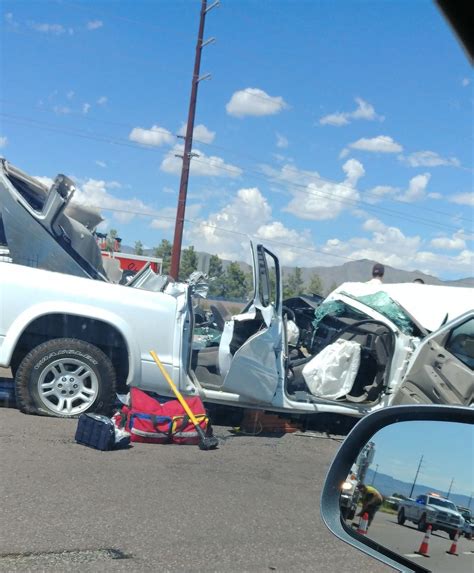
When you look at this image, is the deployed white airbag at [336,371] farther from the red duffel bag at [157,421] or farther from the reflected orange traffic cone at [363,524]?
the reflected orange traffic cone at [363,524]

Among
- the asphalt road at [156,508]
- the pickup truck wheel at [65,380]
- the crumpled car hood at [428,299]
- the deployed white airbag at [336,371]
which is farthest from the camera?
the crumpled car hood at [428,299]

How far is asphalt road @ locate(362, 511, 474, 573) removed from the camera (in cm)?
143

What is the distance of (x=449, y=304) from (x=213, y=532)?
438cm

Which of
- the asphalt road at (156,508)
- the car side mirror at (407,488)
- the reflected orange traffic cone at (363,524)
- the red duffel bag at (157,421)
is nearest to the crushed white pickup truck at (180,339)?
the red duffel bag at (157,421)

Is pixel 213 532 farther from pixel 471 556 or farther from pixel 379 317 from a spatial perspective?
pixel 379 317

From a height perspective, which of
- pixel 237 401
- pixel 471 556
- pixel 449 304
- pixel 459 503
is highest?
pixel 449 304

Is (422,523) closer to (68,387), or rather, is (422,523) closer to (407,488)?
(407,488)

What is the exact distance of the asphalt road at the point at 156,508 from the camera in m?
3.64

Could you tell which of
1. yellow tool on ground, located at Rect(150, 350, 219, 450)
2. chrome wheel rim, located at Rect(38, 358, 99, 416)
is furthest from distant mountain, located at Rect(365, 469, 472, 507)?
chrome wheel rim, located at Rect(38, 358, 99, 416)

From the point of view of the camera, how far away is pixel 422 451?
1578mm

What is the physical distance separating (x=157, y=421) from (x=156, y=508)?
5.79 ft

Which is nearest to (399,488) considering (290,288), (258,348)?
(258,348)

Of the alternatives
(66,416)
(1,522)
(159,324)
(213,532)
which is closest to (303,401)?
(159,324)

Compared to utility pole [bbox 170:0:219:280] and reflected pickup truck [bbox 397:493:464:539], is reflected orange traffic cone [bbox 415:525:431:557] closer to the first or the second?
reflected pickup truck [bbox 397:493:464:539]
